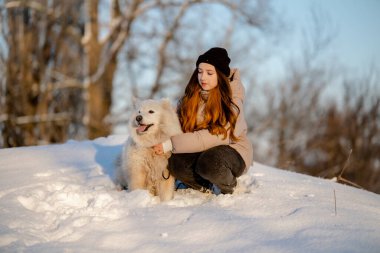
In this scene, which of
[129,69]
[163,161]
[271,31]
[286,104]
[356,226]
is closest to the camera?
[356,226]

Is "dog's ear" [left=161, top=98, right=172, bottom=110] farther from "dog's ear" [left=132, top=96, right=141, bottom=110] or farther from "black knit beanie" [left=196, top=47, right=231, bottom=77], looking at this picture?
"black knit beanie" [left=196, top=47, right=231, bottom=77]

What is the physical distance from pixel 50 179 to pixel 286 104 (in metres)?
18.2

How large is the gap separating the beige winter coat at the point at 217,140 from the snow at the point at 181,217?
41 cm

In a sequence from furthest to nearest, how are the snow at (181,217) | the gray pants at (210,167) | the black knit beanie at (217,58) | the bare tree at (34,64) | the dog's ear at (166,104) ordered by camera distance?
the bare tree at (34,64)
the dog's ear at (166,104)
the black knit beanie at (217,58)
the gray pants at (210,167)
the snow at (181,217)

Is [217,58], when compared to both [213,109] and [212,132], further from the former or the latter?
[212,132]

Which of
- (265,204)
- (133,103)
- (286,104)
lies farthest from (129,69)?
(265,204)

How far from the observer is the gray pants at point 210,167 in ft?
10.7

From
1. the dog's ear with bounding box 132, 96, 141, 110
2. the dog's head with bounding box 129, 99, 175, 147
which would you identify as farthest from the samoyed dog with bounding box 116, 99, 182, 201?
the dog's ear with bounding box 132, 96, 141, 110

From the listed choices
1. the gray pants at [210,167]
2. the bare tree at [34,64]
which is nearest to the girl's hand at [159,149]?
the gray pants at [210,167]

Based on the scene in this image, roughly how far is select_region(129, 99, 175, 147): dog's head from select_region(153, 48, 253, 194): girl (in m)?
0.11

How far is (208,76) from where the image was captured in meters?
3.47

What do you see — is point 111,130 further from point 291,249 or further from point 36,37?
point 291,249

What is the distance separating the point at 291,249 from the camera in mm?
2283

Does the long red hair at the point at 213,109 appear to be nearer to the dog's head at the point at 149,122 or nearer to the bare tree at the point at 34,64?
the dog's head at the point at 149,122
